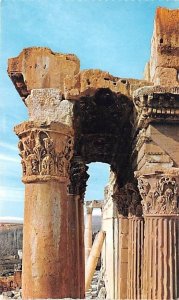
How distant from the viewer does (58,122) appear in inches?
263

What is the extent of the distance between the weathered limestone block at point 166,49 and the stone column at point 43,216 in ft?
6.46

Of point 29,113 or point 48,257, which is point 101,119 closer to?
point 29,113

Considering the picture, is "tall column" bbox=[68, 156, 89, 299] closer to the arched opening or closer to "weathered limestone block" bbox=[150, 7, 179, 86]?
the arched opening

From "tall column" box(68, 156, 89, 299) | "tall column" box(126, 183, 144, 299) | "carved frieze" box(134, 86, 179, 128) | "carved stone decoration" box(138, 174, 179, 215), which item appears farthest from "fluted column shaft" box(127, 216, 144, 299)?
"carved frieze" box(134, 86, 179, 128)

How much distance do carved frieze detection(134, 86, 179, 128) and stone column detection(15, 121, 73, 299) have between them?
1.31 meters

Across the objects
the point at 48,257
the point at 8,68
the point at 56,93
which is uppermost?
the point at 8,68

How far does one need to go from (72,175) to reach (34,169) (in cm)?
469

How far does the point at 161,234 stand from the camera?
7031 mm

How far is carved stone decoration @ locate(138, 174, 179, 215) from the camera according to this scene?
278 inches

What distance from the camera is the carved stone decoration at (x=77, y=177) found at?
10.9 meters

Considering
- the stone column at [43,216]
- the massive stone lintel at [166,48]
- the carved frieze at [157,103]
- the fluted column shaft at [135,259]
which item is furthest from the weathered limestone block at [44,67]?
the fluted column shaft at [135,259]

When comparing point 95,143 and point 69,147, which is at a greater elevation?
point 95,143

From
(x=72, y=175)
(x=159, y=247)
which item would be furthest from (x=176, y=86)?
(x=72, y=175)

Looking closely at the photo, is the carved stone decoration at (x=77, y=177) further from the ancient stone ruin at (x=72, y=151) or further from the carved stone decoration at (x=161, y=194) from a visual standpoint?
the carved stone decoration at (x=161, y=194)
